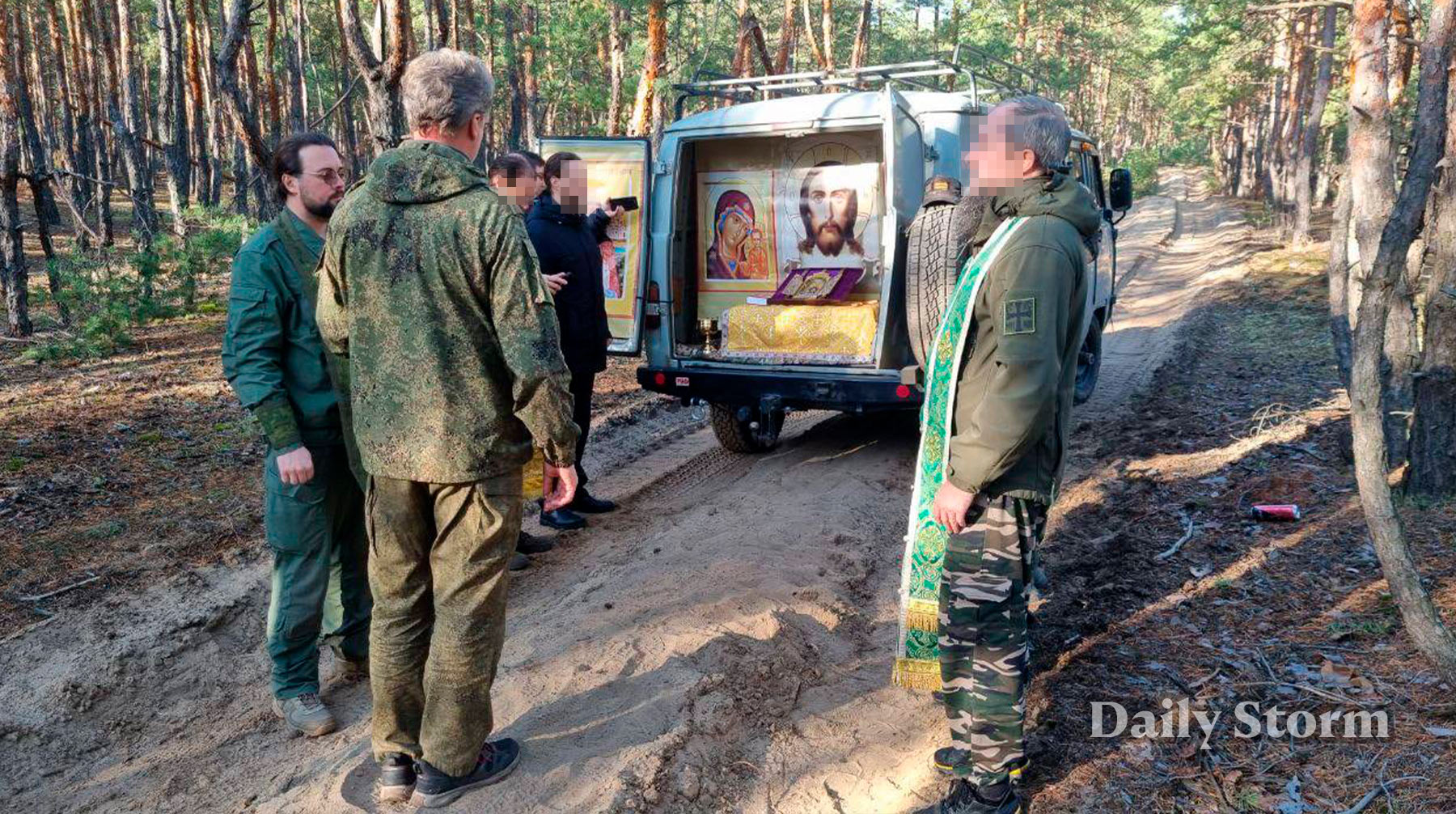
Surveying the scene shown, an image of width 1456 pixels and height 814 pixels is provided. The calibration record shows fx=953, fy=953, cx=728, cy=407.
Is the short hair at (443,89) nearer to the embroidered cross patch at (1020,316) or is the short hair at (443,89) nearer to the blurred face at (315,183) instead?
the blurred face at (315,183)

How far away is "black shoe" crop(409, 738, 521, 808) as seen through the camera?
2.86m

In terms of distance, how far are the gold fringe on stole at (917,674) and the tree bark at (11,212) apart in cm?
1046

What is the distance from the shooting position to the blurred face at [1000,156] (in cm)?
279

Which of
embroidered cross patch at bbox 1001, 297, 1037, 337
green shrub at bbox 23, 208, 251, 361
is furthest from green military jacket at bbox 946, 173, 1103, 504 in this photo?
green shrub at bbox 23, 208, 251, 361

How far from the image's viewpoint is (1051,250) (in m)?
2.67

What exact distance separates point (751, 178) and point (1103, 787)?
17.3 feet

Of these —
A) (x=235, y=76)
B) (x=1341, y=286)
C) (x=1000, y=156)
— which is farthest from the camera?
(x=235, y=76)

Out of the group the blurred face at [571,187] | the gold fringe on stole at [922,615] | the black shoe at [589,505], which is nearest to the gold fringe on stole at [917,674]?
the gold fringe on stole at [922,615]

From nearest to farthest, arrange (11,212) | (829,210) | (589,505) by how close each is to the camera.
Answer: (589,505) < (829,210) < (11,212)

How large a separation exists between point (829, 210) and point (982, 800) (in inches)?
194

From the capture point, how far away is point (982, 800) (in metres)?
2.88

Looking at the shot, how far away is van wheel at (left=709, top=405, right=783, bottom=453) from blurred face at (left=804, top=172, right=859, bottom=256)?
1.32 meters

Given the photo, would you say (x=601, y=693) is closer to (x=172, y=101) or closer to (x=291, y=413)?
(x=291, y=413)

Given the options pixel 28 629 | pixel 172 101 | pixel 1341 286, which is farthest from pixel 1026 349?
pixel 172 101
